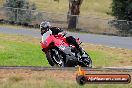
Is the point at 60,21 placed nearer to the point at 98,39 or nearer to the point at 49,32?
the point at 98,39

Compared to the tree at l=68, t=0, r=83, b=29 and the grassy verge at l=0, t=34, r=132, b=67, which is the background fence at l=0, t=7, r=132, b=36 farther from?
the grassy verge at l=0, t=34, r=132, b=67

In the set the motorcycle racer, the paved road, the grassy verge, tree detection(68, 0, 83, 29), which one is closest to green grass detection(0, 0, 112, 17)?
tree detection(68, 0, 83, 29)

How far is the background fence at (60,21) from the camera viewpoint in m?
39.2

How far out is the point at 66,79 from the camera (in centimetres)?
1251

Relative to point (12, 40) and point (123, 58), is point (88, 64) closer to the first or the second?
point (123, 58)

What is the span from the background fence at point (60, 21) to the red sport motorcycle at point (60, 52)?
22.5 metres

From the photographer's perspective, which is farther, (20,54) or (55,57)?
(20,54)

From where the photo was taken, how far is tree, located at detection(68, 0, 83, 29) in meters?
40.6

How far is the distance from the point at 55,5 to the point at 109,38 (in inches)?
993

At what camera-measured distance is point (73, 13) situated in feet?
144

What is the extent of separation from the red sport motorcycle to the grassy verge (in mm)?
4808

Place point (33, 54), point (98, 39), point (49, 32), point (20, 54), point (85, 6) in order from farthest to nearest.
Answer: point (85, 6) < point (98, 39) < point (33, 54) < point (20, 54) < point (49, 32)

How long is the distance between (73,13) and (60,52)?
27.5 meters

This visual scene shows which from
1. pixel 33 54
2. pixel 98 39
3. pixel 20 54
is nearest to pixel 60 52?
pixel 20 54
